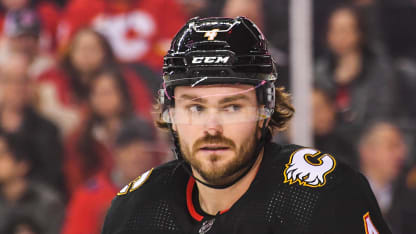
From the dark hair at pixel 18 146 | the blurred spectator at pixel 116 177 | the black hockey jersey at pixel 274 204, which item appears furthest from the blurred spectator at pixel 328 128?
the black hockey jersey at pixel 274 204

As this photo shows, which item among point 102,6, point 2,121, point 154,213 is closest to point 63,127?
point 2,121

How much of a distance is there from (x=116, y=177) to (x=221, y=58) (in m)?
2.75

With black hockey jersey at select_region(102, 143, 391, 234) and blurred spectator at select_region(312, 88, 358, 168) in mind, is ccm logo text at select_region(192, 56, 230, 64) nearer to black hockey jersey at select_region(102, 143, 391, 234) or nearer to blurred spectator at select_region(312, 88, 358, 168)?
black hockey jersey at select_region(102, 143, 391, 234)

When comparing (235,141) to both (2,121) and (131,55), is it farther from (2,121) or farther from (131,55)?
(2,121)

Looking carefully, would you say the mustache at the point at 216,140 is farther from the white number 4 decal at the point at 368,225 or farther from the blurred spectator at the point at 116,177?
the blurred spectator at the point at 116,177

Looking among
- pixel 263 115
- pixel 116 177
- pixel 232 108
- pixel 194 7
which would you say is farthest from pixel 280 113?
pixel 116 177

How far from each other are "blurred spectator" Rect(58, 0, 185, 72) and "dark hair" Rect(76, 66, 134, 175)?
123 millimetres

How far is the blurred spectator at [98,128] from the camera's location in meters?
4.41

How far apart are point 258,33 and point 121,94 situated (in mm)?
2706

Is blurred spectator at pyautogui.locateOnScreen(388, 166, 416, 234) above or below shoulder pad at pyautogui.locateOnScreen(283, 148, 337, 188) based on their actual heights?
below

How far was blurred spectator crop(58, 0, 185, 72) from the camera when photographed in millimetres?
4332

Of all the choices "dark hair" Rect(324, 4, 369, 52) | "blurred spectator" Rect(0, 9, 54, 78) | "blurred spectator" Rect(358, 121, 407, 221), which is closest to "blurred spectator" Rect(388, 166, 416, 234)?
"blurred spectator" Rect(358, 121, 407, 221)

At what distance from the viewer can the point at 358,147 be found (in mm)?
4055

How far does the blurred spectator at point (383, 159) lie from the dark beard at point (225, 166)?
238 centimetres
